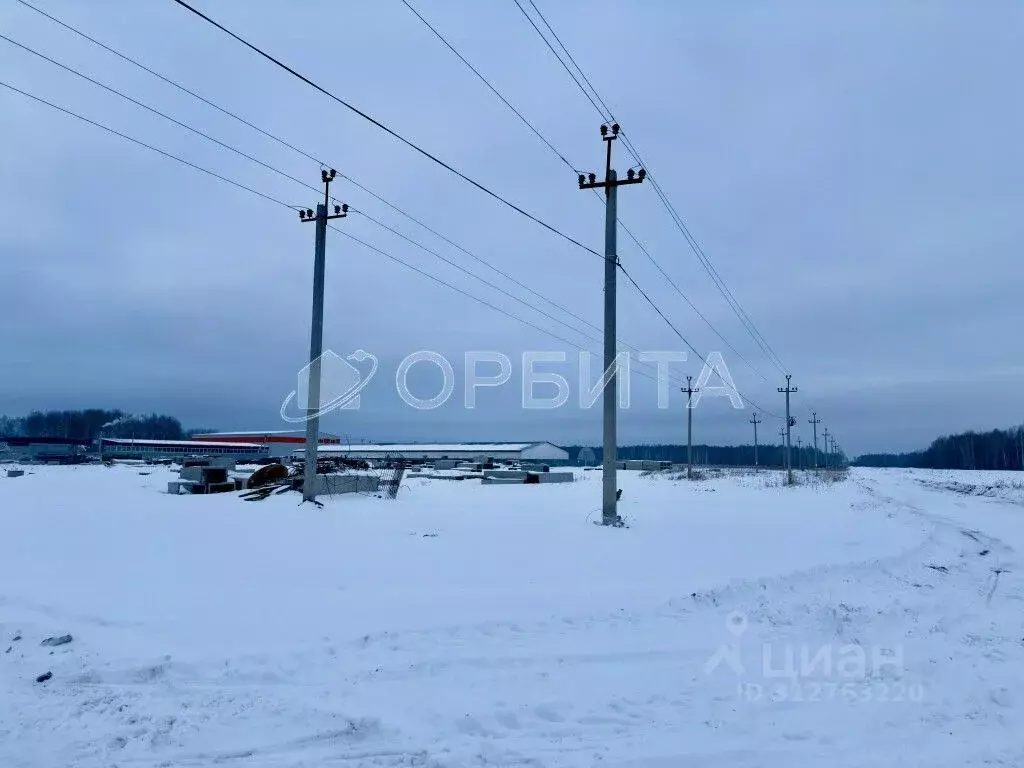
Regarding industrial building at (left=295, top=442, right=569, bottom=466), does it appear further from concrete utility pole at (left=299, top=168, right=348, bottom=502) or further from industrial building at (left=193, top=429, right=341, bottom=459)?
concrete utility pole at (left=299, top=168, right=348, bottom=502)

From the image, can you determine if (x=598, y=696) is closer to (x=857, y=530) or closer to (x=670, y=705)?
(x=670, y=705)

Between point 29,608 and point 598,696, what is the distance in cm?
649

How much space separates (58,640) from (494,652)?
434cm

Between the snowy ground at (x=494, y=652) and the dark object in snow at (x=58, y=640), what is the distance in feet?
0.29

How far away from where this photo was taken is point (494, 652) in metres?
6.46

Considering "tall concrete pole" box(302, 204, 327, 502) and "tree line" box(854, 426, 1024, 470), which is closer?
"tall concrete pole" box(302, 204, 327, 502)

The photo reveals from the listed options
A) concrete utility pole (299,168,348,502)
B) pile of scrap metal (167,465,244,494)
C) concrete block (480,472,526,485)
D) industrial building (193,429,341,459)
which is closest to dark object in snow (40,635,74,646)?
concrete utility pole (299,168,348,502)

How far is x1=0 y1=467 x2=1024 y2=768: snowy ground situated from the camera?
476 cm

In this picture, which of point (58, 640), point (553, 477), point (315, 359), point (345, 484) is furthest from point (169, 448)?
point (58, 640)

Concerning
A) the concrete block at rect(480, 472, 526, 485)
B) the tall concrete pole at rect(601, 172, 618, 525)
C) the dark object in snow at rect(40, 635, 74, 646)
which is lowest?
the concrete block at rect(480, 472, 526, 485)

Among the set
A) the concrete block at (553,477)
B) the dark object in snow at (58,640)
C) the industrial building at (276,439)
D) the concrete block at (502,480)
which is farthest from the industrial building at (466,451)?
the dark object in snow at (58,640)

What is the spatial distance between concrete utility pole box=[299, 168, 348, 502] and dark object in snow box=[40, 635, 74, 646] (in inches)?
403

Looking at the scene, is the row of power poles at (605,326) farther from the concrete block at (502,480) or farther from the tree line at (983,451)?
the tree line at (983,451)

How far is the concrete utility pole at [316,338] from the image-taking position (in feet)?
55.7
